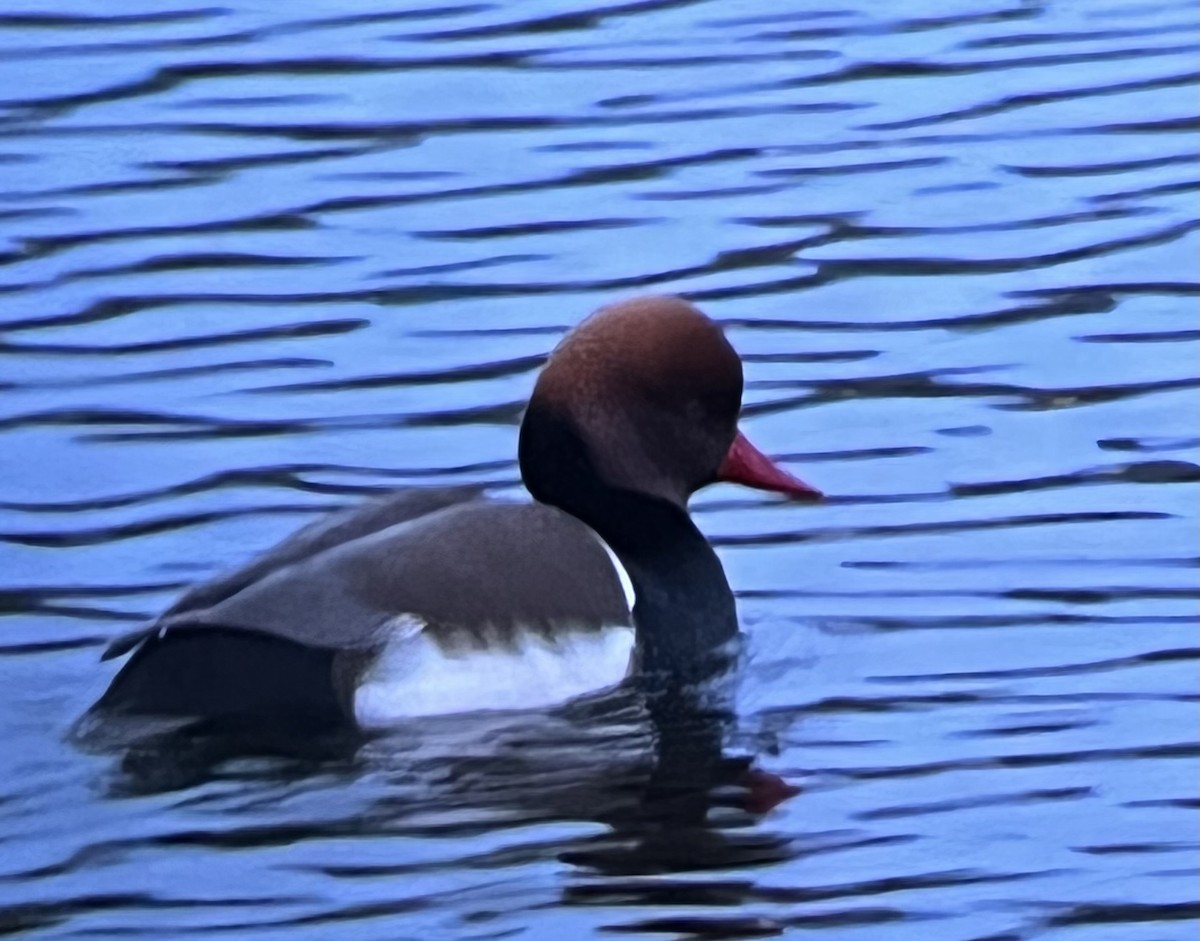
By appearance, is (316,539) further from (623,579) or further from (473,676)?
(623,579)

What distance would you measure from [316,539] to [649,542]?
860 millimetres

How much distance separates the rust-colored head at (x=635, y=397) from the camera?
814 cm

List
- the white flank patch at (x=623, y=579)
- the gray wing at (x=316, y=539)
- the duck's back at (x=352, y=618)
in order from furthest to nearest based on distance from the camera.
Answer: the white flank patch at (x=623, y=579), the gray wing at (x=316, y=539), the duck's back at (x=352, y=618)

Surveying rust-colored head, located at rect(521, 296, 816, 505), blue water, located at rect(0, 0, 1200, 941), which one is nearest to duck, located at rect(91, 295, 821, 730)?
rust-colored head, located at rect(521, 296, 816, 505)

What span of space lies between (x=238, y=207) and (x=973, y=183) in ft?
8.31

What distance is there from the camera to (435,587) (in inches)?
302

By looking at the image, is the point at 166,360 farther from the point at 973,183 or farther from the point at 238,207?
the point at 973,183

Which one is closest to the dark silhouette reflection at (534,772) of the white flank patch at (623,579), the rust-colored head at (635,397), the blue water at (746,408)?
the blue water at (746,408)

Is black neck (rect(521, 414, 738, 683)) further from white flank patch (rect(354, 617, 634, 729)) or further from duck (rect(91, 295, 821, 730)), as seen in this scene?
white flank patch (rect(354, 617, 634, 729))

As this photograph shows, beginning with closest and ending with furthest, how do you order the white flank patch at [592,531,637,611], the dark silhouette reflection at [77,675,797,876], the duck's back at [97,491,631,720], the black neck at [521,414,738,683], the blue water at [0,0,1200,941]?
1. the blue water at [0,0,1200,941]
2. the dark silhouette reflection at [77,675,797,876]
3. the duck's back at [97,491,631,720]
4. the white flank patch at [592,531,637,611]
5. the black neck at [521,414,738,683]

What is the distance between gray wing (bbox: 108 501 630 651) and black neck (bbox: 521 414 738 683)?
23 centimetres

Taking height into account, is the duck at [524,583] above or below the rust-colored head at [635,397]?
below

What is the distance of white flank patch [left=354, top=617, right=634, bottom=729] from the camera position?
25.0 feet

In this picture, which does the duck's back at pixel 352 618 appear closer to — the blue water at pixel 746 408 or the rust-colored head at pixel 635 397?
the blue water at pixel 746 408
